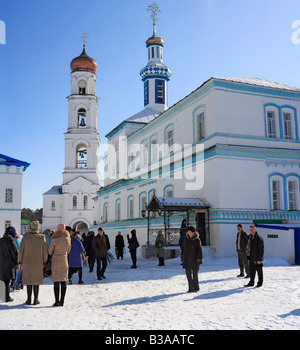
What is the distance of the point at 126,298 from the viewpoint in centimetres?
916

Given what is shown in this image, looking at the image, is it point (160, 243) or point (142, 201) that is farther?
point (142, 201)

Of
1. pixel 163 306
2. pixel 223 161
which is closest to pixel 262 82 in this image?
pixel 223 161

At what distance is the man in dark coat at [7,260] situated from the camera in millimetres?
8609

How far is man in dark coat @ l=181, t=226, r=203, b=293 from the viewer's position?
993cm

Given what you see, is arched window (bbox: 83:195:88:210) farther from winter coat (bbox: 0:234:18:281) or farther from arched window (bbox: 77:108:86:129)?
winter coat (bbox: 0:234:18:281)

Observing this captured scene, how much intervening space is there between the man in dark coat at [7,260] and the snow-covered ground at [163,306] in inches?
20.3

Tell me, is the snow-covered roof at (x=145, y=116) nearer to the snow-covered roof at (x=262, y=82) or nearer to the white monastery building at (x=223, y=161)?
the white monastery building at (x=223, y=161)

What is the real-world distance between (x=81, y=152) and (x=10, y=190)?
79.5 ft

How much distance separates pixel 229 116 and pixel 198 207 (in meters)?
4.97

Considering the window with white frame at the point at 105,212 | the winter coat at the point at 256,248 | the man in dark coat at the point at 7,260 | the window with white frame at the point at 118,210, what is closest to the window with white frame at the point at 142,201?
the window with white frame at the point at 118,210

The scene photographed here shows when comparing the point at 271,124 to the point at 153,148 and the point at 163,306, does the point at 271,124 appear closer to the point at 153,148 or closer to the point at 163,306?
the point at 153,148

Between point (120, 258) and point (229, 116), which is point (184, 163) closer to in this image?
point (229, 116)

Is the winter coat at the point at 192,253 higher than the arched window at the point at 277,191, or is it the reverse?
the arched window at the point at 277,191

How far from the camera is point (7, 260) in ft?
28.8
